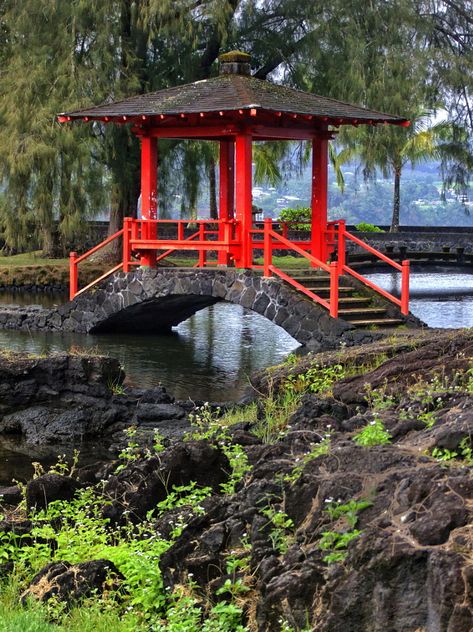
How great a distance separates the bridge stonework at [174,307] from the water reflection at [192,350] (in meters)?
0.39

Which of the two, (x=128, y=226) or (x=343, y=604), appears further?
(x=128, y=226)

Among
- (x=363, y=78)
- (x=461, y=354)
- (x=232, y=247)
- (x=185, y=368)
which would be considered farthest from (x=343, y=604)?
(x=363, y=78)

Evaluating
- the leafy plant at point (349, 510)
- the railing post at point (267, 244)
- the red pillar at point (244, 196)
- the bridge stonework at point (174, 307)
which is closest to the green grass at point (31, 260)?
the bridge stonework at point (174, 307)

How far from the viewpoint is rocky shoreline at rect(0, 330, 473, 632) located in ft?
19.0

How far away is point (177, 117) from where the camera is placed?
831 inches

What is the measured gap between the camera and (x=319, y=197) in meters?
22.8

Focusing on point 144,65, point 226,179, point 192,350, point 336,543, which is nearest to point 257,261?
point 144,65

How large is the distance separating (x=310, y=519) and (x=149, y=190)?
52.6 feet

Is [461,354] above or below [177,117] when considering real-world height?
below

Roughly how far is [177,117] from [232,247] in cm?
251

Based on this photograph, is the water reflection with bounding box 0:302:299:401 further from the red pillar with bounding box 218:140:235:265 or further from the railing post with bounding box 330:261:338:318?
the red pillar with bounding box 218:140:235:265

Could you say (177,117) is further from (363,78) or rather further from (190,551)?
(190,551)

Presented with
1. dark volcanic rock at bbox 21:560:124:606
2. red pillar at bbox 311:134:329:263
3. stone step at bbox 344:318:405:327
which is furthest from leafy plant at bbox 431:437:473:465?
red pillar at bbox 311:134:329:263

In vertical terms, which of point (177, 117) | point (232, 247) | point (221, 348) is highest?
point (177, 117)
